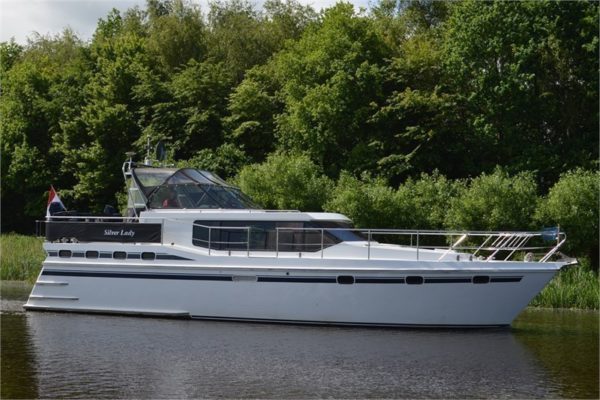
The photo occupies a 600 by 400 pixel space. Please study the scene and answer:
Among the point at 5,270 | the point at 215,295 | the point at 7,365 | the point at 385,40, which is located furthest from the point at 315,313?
the point at 385,40

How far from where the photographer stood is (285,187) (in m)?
35.2

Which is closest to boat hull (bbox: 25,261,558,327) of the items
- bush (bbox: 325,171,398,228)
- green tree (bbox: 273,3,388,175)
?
bush (bbox: 325,171,398,228)

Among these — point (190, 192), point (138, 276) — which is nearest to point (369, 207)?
point (190, 192)

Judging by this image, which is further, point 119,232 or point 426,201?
point 426,201

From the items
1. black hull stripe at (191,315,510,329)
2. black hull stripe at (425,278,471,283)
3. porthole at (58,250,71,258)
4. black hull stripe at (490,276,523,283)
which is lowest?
black hull stripe at (191,315,510,329)

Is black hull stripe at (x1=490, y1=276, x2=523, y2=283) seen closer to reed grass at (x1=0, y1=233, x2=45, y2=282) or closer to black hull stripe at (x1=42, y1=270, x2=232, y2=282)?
black hull stripe at (x1=42, y1=270, x2=232, y2=282)

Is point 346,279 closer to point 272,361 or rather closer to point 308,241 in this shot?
point 308,241

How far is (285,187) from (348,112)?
7511 millimetres

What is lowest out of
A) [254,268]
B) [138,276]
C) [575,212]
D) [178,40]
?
[138,276]

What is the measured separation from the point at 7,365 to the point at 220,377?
4.09 m

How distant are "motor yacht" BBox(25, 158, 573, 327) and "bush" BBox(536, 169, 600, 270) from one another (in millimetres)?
7350

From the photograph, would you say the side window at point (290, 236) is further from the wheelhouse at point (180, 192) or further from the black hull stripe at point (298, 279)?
the wheelhouse at point (180, 192)

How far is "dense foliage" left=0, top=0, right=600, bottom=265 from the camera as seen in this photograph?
34.2 metres

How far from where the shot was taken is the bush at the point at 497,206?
100ft
